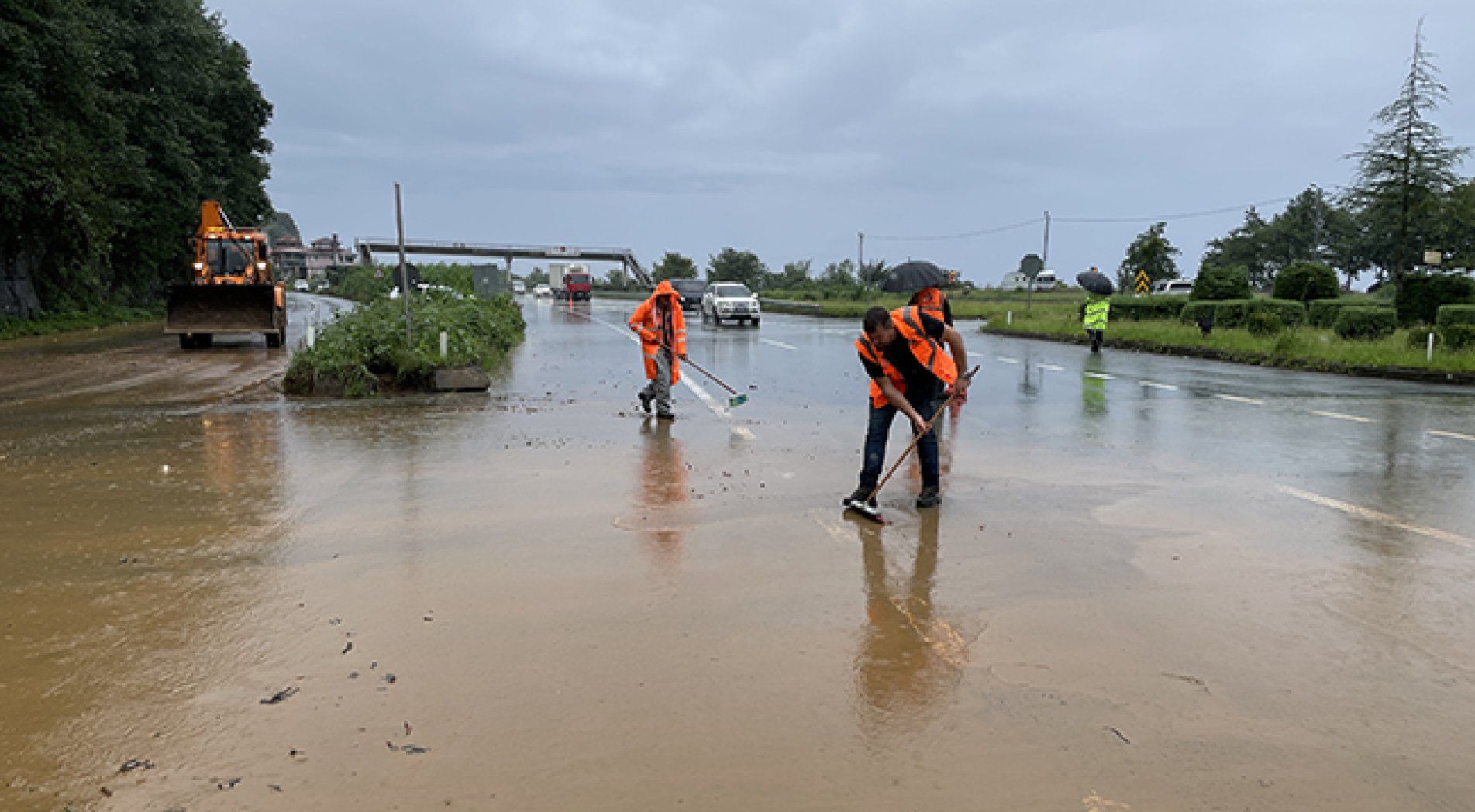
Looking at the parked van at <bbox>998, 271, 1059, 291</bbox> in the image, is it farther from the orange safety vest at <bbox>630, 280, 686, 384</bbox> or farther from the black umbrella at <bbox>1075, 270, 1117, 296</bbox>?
the orange safety vest at <bbox>630, 280, 686, 384</bbox>

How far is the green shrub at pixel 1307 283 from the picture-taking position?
1152 inches

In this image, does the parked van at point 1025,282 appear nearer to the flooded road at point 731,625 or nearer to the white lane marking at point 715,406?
the white lane marking at point 715,406

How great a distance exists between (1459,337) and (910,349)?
1463 centimetres

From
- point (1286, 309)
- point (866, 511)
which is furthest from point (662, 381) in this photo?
point (1286, 309)

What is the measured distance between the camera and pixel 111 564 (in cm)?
532

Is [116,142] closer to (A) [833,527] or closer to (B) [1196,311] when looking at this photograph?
(B) [1196,311]

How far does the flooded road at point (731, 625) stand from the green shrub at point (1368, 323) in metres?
12.9

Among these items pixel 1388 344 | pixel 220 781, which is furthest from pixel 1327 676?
pixel 1388 344

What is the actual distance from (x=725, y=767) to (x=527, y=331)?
2796cm

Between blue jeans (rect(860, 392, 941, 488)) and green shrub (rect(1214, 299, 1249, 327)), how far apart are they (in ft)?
67.2

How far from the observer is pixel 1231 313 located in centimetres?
2469

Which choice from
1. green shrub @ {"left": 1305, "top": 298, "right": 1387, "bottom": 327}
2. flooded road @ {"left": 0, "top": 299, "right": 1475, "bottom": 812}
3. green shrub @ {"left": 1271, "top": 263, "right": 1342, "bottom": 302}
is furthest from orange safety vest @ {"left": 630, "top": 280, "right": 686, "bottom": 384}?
green shrub @ {"left": 1271, "top": 263, "right": 1342, "bottom": 302}

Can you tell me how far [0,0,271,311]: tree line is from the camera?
78.1 ft

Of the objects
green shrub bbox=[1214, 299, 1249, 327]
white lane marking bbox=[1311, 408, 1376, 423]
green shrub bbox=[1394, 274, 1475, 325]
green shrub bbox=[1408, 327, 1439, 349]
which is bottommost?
white lane marking bbox=[1311, 408, 1376, 423]
